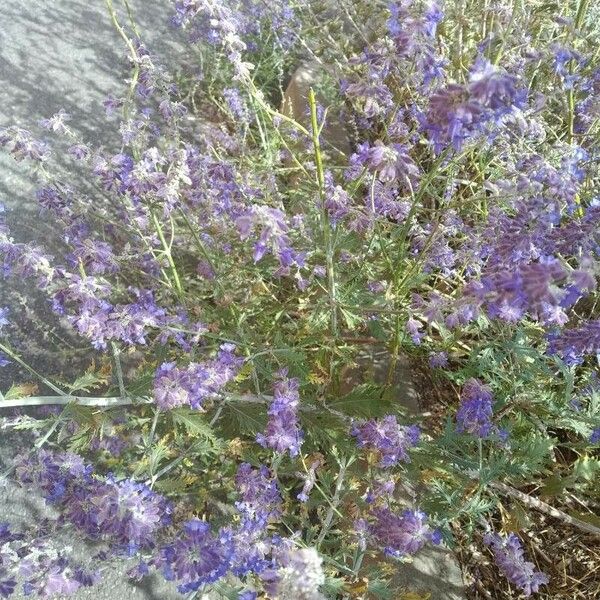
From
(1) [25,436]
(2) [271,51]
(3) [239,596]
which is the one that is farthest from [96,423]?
(2) [271,51]

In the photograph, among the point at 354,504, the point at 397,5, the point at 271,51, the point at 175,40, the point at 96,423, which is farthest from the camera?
the point at 175,40

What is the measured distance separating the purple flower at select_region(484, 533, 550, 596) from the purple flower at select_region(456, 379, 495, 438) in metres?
0.36

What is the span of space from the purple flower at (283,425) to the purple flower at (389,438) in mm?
227

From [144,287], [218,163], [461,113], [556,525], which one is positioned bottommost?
[556,525]

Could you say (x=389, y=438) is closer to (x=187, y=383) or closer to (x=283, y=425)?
(x=283, y=425)

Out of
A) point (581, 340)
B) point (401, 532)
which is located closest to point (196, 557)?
point (401, 532)

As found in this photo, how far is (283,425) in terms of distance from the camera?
198 cm

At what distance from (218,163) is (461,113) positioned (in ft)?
4.03

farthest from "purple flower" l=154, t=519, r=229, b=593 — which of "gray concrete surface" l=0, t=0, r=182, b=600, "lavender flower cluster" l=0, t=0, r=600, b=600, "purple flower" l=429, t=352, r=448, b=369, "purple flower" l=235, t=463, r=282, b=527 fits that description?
"purple flower" l=429, t=352, r=448, b=369

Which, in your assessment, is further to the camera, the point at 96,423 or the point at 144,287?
the point at 144,287

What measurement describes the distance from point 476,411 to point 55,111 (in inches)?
118

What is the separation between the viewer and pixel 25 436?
269cm

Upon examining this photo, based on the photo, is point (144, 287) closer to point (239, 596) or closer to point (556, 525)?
point (239, 596)

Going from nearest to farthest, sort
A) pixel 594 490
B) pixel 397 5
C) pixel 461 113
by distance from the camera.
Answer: pixel 461 113, pixel 397 5, pixel 594 490
